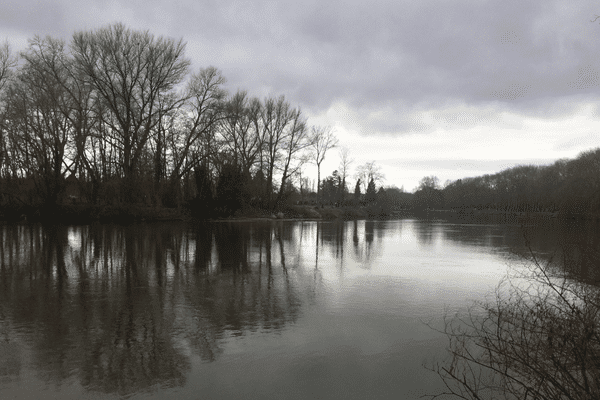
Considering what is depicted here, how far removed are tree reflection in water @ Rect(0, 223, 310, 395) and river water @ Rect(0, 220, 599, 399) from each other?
0.10 feet

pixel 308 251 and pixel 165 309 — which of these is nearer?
pixel 165 309

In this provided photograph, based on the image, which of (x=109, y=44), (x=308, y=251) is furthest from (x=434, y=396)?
(x=109, y=44)

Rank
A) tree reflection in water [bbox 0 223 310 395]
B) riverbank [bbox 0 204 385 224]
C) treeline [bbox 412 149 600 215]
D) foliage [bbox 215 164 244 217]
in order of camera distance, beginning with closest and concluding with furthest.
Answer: tree reflection in water [bbox 0 223 310 395]
riverbank [bbox 0 204 385 224]
foliage [bbox 215 164 244 217]
treeline [bbox 412 149 600 215]

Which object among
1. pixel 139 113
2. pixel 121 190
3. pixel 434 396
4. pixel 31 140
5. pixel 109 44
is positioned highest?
pixel 109 44

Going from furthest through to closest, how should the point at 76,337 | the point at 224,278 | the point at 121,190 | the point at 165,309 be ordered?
the point at 121,190 → the point at 224,278 → the point at 165,309 → the point at 76,337

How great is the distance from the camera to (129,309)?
26.2 feet

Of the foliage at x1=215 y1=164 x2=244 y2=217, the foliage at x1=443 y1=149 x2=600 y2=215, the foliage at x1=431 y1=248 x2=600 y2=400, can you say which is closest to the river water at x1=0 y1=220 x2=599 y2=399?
the foliage at x1=431 y1=248 x2=600 y2=400

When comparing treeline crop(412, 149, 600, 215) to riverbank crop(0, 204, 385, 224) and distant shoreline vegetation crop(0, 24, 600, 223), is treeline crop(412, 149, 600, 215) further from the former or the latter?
riverbank crop(0, 204, 385, 224)

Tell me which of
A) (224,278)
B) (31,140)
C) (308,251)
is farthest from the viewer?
(31,140)

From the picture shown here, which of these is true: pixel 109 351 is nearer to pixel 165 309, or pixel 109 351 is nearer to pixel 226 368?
pixel 226 368

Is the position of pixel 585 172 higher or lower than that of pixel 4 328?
higher

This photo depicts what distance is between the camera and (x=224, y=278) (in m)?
11.2

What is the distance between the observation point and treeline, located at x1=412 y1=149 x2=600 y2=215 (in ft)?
192

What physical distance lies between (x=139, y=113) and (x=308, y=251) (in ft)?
85.5
